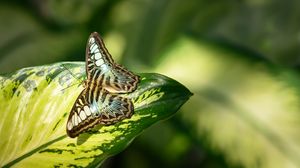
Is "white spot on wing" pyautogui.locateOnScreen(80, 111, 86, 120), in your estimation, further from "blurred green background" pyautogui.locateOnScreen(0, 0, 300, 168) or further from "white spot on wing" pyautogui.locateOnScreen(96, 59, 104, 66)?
"blurred green background" pyautogui.locateOnScreen(0, 0, 300, 168)

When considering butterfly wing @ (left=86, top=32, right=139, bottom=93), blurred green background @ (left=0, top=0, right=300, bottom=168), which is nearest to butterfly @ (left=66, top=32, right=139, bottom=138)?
butterfly wing @ (left=86, top=32, right=139, bottom=93)

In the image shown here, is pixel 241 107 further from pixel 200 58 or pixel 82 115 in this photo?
pixel 82 115

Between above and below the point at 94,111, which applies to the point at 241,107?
above

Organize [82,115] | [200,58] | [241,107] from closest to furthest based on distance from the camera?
1. [82,115]
2. [241,107]
3. [200,58]

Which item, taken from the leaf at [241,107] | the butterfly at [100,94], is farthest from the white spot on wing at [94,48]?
the leaf at [241,107]

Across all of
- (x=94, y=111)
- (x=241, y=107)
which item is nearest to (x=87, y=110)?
(x=94, y=111)

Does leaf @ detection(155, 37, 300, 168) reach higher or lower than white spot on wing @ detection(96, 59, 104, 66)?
higher
